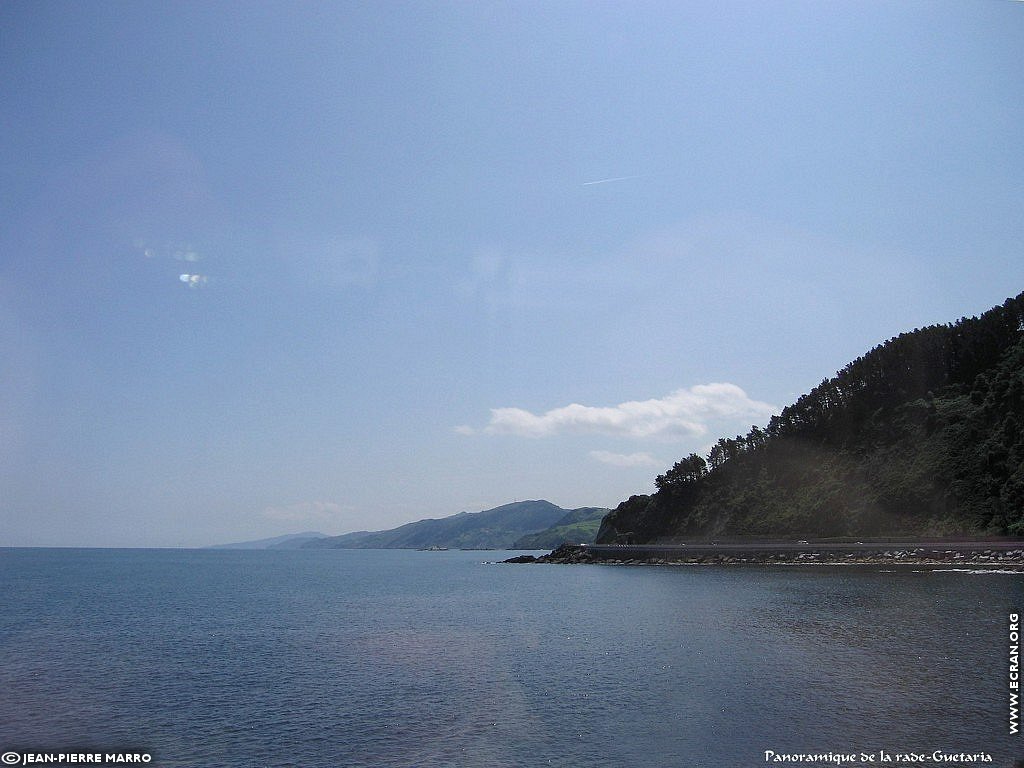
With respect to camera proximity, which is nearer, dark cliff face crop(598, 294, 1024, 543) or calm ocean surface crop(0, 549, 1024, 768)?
calm ocean surface crop(0, 549, 1024, 768)

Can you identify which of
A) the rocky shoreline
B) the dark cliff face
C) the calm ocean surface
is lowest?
the rocky shoreline

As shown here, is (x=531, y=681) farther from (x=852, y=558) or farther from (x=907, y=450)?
(x=907, y=450)

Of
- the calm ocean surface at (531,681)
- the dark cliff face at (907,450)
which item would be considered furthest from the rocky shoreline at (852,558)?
the calm ocean surface at (531,681)

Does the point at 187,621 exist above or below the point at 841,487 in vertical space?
below

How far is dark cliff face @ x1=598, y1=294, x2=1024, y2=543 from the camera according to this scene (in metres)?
→ 129

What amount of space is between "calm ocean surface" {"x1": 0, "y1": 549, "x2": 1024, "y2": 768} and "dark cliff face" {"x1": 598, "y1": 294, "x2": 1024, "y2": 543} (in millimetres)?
57176

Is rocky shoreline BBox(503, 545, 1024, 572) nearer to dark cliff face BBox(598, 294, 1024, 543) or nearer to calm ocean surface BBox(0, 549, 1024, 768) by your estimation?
dark cliff face BBox(598, 294, 1024, 543)

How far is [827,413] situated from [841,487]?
1352 inches

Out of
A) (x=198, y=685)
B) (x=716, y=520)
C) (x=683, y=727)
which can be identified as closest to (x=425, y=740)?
(x=683, y=727)

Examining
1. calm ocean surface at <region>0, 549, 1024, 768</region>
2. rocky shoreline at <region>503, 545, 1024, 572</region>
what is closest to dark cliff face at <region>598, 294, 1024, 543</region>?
rocky shoreline at <region>503, 545, 1024, 572</region>

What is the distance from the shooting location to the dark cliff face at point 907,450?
129 m

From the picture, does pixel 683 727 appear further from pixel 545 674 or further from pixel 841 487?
pixel 841 487

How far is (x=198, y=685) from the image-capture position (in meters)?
44.0

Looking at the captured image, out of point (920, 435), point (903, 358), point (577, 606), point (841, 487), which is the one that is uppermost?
point (903, 358)
